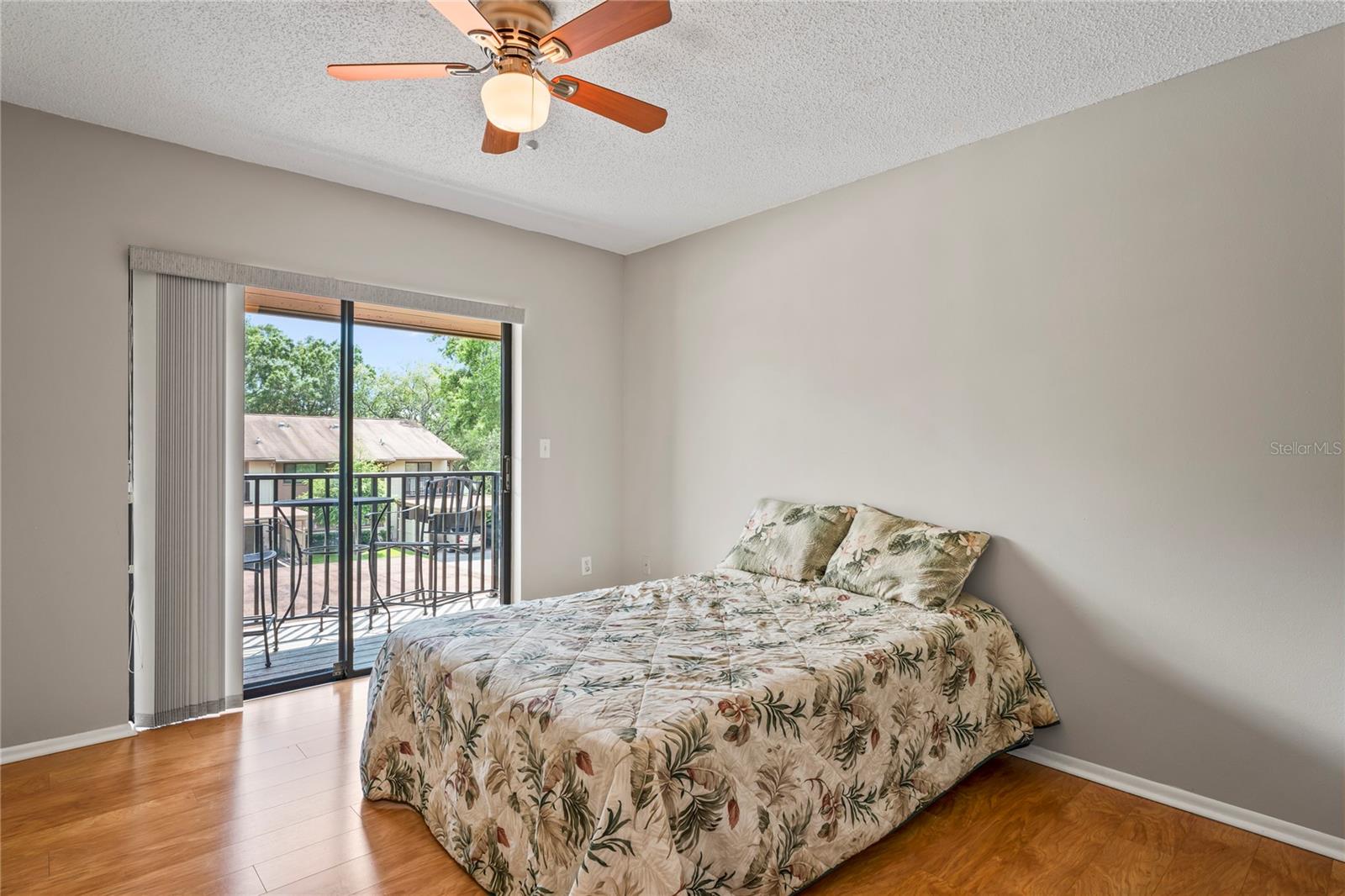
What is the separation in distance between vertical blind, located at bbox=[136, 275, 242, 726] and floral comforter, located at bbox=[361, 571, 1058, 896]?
111 cm

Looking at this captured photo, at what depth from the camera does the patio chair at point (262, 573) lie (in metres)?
3.52

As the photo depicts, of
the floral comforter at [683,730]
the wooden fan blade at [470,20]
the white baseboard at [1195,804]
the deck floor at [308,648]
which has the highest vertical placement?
the wooden fan blade at [470,20]

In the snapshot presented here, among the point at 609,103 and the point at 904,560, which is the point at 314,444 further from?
the point at 904,560

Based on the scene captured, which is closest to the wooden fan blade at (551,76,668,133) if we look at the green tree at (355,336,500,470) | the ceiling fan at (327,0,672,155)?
the ceiling fan at (327,0,672,155)

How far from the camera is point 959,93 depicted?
246 centimetres

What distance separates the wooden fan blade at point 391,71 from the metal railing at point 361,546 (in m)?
2.03

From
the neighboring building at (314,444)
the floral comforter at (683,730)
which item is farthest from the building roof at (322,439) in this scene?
the floral comforter at (683,730)

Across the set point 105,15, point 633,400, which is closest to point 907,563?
point 633,400

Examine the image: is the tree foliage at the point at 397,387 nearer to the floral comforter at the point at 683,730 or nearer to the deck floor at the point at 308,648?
the deck floor at the point at 308,648

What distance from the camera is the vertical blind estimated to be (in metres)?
2.88

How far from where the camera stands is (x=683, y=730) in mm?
1587

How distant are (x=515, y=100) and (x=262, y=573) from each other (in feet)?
9.53

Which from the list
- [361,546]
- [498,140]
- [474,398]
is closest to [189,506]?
[361,546]

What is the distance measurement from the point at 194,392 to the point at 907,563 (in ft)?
10.2
